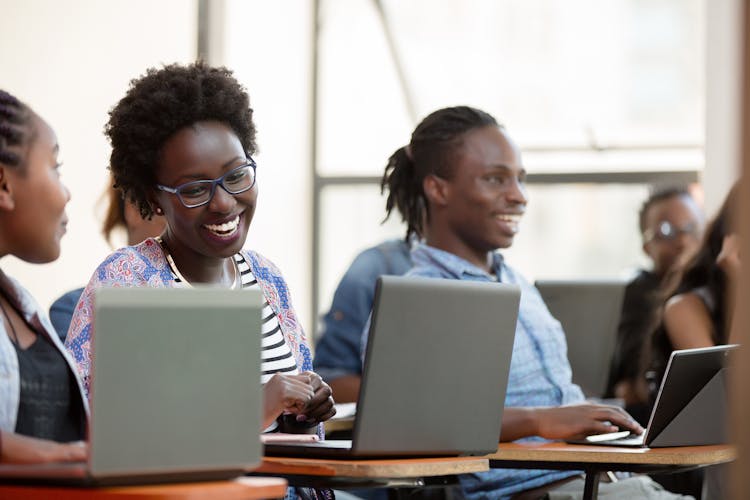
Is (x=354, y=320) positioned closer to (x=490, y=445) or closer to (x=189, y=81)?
(x=189, y=81)

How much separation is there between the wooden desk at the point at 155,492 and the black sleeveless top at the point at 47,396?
0.23 metres

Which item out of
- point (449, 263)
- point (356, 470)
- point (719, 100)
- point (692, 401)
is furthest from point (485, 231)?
point (719, 100)

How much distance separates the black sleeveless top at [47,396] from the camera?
1899mm

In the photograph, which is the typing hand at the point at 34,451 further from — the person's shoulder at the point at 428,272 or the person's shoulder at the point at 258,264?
the person's shoulder at the point at 428,272

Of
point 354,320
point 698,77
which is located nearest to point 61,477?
point 354,320

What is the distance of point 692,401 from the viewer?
8.74ft

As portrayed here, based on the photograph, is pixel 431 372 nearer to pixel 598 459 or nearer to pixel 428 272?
pixel 598 459

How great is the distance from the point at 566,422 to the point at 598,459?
0.23 meters

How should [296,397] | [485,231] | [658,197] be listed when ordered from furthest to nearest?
[658,197] → [485,231] → [296,397]

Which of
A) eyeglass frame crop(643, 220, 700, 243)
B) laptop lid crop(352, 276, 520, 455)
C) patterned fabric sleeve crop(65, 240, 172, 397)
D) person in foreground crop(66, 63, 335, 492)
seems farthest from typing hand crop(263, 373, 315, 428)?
eyeglass frame crop(643, 220, 700, 243)

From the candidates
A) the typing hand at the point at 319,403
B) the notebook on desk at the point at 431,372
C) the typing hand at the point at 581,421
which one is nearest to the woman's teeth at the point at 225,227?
the typing hand at the point at 319,403

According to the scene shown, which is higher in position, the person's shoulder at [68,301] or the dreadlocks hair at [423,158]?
the dreadlocks hair at [423,158]

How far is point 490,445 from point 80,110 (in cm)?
307

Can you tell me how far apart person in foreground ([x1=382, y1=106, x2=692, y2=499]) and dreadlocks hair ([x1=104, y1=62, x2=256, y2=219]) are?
2.32ft
